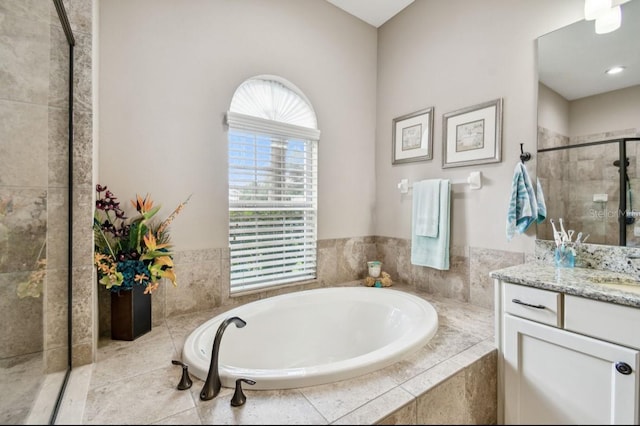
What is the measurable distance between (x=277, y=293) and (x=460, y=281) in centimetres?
136

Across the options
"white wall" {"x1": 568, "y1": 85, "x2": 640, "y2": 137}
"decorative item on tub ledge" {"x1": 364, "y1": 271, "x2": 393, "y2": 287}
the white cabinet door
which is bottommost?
"decorative item on tub ledge" {"x1": 364, "y1": 271, "x2": 393, "y2": 287}

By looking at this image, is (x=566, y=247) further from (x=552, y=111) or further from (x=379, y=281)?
(x=379, y=281)

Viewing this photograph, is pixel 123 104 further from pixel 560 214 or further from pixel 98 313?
pixel 560 214

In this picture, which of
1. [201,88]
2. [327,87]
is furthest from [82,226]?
[327,87]

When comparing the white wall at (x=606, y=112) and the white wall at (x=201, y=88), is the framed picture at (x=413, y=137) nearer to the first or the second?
the white wall at (x=201, y=88)

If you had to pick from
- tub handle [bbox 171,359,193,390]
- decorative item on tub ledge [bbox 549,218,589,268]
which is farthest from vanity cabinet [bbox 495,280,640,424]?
tub handle [bbox 171,359,193,390]

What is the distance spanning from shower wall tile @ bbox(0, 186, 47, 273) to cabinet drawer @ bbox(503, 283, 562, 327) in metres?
2.20

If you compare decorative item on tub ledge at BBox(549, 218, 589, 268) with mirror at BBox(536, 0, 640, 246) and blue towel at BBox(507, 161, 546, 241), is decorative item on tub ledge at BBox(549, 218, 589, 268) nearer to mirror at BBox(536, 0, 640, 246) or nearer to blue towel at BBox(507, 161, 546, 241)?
mirror at BBox(536, 0, 640, 246)

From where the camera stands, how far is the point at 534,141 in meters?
1.84

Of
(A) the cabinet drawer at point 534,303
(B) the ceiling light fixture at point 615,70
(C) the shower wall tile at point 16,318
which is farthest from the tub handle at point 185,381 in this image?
(B) the ceiling light fixture at point 615,70

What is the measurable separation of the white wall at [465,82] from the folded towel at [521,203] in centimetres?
11

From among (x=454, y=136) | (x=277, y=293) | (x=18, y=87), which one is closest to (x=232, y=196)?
(x=277, y=293)

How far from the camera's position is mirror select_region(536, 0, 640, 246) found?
4.95 feet

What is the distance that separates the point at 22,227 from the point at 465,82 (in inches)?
109
